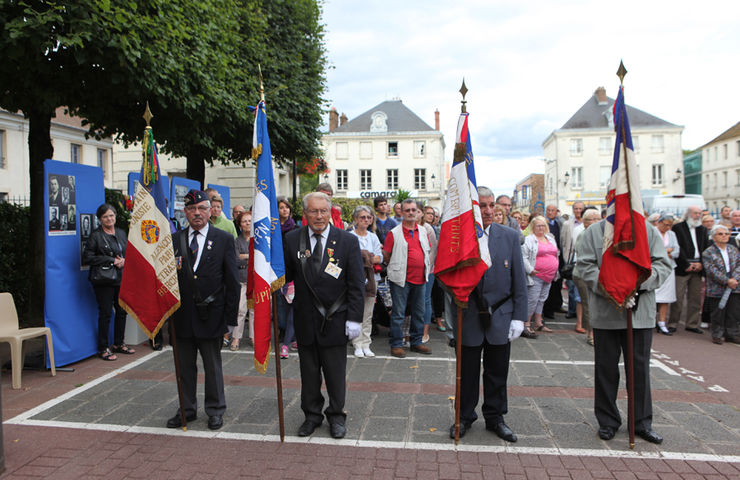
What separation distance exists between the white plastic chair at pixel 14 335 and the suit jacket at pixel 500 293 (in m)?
5.04

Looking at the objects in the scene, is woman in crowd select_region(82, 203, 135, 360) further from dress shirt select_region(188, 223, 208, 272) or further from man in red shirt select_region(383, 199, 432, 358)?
man in red shirt select_region(383, 199, 432, 358)

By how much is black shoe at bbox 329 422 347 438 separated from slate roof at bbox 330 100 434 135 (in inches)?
2058

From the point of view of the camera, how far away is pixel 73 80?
24.6 ft

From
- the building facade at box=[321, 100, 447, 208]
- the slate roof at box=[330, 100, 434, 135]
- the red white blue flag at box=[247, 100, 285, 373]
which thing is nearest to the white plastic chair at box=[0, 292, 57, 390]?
the red white blue flag at box=[247, 100, 285, 373]

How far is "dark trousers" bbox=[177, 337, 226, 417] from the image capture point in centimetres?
473

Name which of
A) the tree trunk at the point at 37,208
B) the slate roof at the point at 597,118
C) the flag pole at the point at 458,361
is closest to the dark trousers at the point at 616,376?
the flag pole at the point at 458,361

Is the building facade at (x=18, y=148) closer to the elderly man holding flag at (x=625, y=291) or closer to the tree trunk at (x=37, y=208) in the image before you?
the tree trunk at (x=37, y=208)

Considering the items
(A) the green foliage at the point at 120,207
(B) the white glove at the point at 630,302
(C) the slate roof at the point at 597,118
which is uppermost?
(C) the slate roof at the point at 597,118

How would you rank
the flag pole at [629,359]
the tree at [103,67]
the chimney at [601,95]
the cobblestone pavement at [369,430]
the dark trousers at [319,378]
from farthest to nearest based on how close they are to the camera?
the chimney at [601,95] < the tree at [103,67] < the dark trousers at [319,378] < the flag pole at [629,359] < the cobblestone pavement at [369,430]

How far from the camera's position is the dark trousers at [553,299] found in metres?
10.1

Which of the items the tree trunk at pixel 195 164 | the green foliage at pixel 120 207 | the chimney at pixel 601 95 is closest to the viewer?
the green foliage at pixel 120 207

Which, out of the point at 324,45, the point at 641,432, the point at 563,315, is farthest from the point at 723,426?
the point at 324,45

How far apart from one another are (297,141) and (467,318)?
12.7 metres

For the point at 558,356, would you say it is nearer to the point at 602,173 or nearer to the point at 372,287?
the point at 372,287
